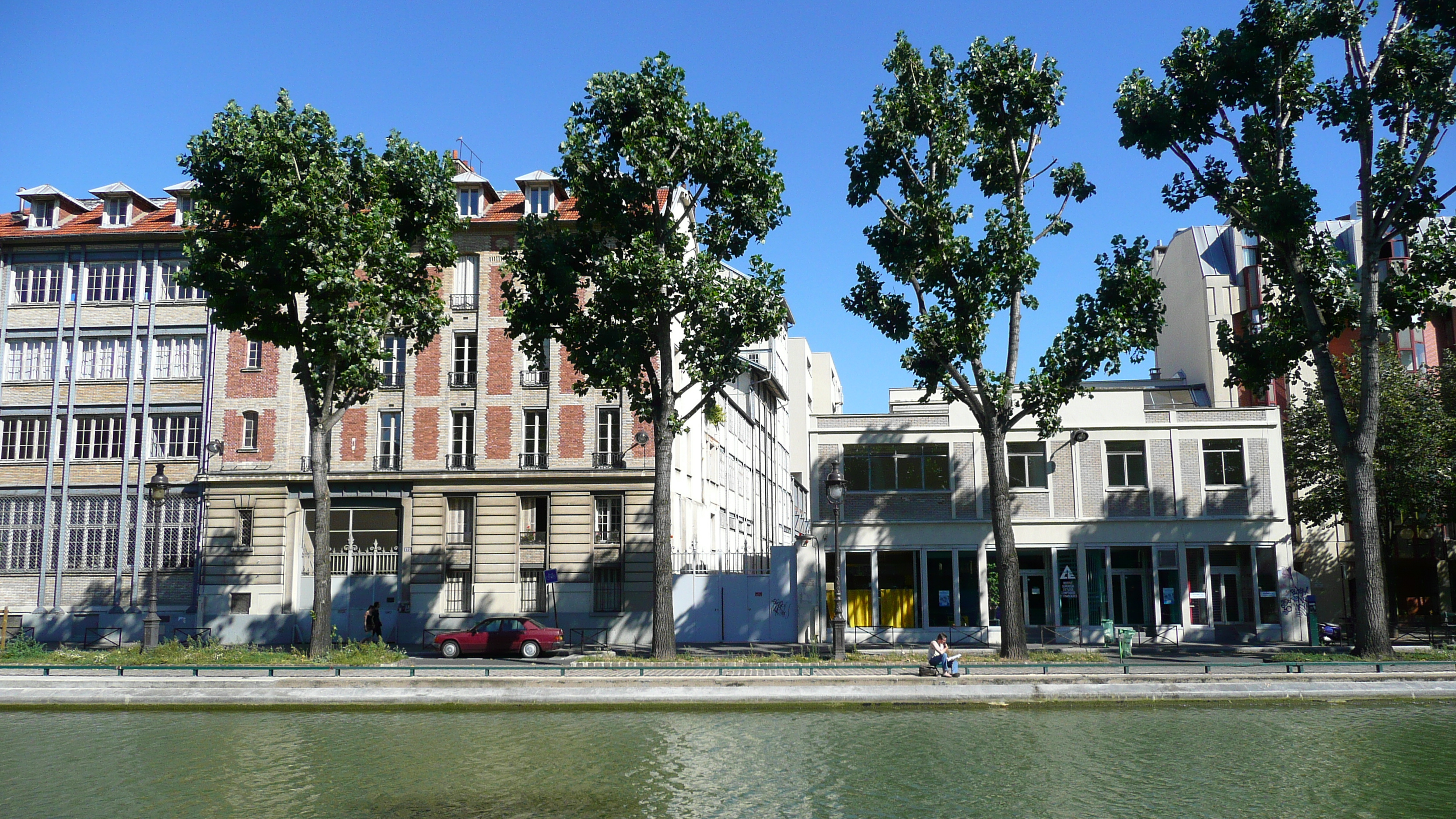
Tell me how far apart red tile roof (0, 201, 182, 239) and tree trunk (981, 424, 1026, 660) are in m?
33.1

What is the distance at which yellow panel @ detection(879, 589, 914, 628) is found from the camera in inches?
1373

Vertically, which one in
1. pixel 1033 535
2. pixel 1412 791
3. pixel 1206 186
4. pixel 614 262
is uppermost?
pixel 1206 186

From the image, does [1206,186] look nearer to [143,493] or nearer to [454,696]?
[454,696]

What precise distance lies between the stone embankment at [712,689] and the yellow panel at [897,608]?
496 inches

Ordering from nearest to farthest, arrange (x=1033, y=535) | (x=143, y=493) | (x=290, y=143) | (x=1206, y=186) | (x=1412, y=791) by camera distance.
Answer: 1. (x=1412, y=791)
2. (x=290, y=143)
3. (x=1206, y=186)
4. (x=1033, y=535)
5. (x=143, y=493)

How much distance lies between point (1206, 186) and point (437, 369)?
27088 mm

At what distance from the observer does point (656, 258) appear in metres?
26.2

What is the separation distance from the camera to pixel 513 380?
126 ft

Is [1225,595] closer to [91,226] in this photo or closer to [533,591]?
[533,591]

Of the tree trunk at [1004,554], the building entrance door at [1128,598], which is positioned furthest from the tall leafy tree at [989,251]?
the building entrance door at [1128,598]

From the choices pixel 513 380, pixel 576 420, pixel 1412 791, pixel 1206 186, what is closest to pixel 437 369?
pixel 513 380

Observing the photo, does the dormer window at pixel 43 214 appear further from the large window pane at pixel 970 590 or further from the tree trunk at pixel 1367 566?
the tree trunk at pixel 1367 566

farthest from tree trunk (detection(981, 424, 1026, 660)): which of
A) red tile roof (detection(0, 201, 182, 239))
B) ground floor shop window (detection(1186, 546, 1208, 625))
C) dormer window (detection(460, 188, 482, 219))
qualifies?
red tile roof (detection(0, 201, 182, 239))

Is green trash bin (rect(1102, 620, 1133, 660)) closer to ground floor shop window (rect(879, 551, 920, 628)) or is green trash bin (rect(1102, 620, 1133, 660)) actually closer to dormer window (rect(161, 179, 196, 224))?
ground floor shop window (rect(879, 551, 920, 628))
